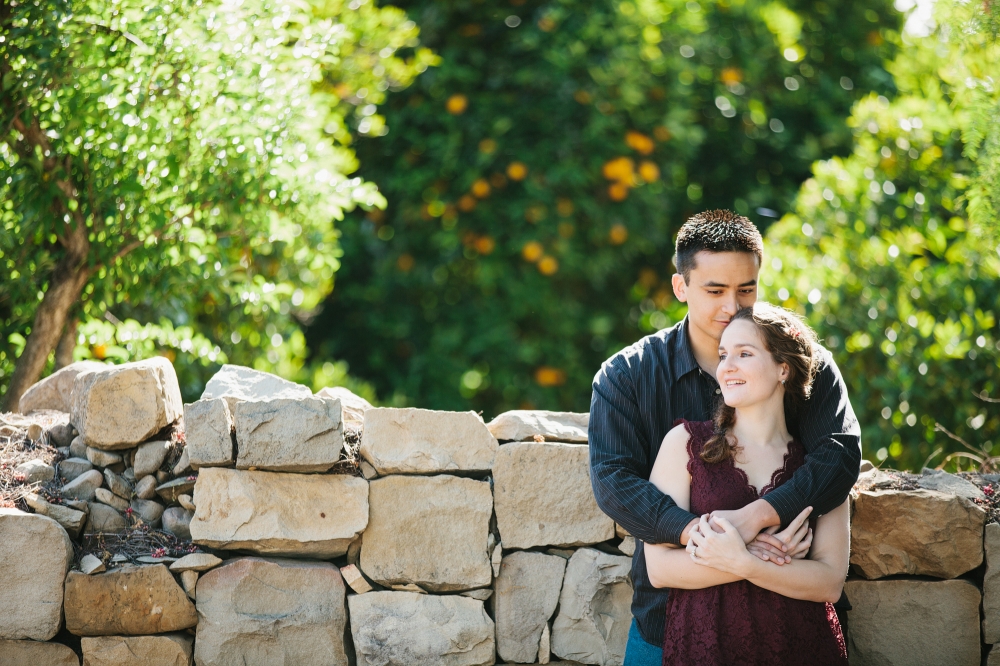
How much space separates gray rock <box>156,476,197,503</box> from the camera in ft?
8.75

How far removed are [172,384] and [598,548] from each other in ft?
4.50

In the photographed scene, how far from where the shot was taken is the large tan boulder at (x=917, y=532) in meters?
2.57

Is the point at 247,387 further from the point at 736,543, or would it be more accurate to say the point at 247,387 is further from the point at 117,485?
the point at 736,543

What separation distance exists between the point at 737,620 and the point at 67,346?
2.66 metres

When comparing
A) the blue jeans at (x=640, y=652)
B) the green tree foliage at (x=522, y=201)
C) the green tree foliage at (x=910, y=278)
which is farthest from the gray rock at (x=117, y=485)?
the green tree foliage at (x=522, y=201)

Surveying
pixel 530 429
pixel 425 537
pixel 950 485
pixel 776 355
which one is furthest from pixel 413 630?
pixel 950 485

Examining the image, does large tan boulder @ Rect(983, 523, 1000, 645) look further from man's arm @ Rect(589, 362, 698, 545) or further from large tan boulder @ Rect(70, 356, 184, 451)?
large tan boulder @ Rect(70, 356, 184, 451)

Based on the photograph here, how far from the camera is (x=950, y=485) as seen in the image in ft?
8.92

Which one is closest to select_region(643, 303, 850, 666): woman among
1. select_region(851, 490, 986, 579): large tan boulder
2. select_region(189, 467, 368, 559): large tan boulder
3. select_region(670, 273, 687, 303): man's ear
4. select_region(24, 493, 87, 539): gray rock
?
select_region(670, 273, 687, 303): man's ear

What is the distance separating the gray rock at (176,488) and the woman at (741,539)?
134 cm

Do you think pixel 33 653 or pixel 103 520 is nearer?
pixel 33 653

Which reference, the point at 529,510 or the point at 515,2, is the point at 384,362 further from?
the point at 529,510

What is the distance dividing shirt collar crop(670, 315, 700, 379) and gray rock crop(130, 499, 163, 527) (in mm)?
1528

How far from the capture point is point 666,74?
569 centimetres
